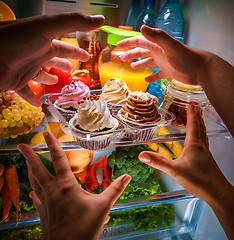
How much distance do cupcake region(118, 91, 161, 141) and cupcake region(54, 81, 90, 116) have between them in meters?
0.23

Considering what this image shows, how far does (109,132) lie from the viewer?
3.07 ft

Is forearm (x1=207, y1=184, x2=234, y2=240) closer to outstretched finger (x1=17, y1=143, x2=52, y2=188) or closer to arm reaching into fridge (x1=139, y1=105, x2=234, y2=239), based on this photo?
arm reaching into fridge (x1=139, y1=105, x2=234, y2=239)

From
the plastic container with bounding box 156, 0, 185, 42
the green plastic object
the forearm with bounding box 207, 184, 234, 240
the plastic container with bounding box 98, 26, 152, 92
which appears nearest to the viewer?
the forearm with bounding box 207, 184, 234, 240

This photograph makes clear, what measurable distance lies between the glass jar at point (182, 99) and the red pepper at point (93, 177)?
51 centimetres

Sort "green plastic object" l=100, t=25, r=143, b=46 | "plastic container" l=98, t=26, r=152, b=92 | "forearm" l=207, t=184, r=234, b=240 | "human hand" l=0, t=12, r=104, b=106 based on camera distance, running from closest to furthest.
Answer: "human hand" l=0, t=12, r=104, b=106 → "forearm" l=207, t=184, r=234, b=240 → "green plastic object" l=100, t=25, r=143, b=46 → "plastic container" l=98, t=26, r=152, b=92

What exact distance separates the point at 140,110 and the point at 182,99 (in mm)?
248

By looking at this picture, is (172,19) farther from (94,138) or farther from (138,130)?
(94,138)

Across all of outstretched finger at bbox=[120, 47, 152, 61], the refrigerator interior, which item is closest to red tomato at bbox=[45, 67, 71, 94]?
the refrigerator interior

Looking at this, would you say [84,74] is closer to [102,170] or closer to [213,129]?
[102,170]

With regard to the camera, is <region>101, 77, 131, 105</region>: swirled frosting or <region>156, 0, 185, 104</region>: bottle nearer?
<region>101, 77, 131, 105</region>: swirled frosting

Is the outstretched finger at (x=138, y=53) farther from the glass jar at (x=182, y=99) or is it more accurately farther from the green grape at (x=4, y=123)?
the green grape at (x=4, y=123)

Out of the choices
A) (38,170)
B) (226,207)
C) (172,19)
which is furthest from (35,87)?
(226,207)

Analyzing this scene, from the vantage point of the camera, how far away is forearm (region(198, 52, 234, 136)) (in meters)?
0.77

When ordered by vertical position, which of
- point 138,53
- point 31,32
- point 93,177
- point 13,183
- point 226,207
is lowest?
point 93,177
